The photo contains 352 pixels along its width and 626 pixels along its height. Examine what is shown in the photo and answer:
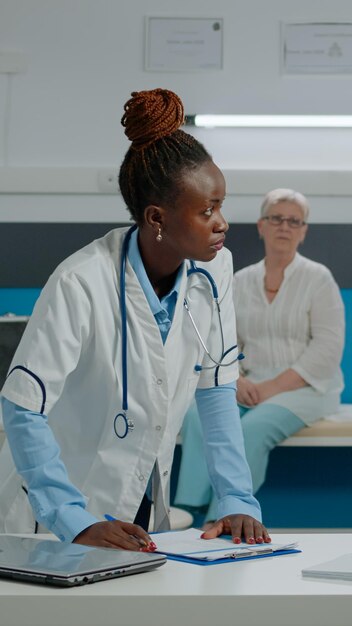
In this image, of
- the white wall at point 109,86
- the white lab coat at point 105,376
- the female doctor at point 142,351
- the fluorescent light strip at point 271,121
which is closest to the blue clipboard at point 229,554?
the female doctor at point 142,351

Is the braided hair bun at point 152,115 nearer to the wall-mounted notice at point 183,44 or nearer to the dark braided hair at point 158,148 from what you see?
the dark braided hair at point 158,148

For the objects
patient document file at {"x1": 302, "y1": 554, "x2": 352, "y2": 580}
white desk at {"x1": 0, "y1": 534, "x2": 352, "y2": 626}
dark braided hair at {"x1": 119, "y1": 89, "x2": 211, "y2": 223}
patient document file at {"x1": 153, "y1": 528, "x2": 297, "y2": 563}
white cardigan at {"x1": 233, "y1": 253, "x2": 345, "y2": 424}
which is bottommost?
Result: white cardigan at {"x1": 233, "y1": 253, "x2": 345, "y2": 424}

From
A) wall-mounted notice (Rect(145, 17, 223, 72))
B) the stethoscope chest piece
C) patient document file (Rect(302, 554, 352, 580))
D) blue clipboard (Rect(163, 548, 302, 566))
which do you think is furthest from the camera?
wall-mounted notice (Rect(145, 17, 223, 72))

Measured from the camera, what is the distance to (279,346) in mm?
4219

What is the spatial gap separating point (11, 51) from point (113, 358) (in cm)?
312

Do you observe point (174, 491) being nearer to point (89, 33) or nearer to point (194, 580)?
point (89, 33)

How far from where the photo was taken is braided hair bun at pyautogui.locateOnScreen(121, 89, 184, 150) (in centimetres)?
171

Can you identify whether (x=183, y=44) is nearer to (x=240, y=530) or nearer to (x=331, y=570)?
(x=240, y=530)

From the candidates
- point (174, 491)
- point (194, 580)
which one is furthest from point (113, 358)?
point (174, 491)

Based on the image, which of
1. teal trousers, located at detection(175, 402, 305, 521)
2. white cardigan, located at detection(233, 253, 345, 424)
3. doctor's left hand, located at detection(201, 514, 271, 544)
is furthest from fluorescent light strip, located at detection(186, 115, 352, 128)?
doctor's left hand, located at detection(201, 514, 271, 544)

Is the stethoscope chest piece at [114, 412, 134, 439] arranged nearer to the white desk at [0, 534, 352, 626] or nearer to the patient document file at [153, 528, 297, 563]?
the patient document file at [153, 528, 297, 563]

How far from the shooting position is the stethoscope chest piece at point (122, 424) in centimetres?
170

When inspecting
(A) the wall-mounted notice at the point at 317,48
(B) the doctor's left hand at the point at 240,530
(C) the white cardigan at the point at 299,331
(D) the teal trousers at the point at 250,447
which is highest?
(A) the wall-mounted notice at the point at 317,48

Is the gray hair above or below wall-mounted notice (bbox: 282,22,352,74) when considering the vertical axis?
below
